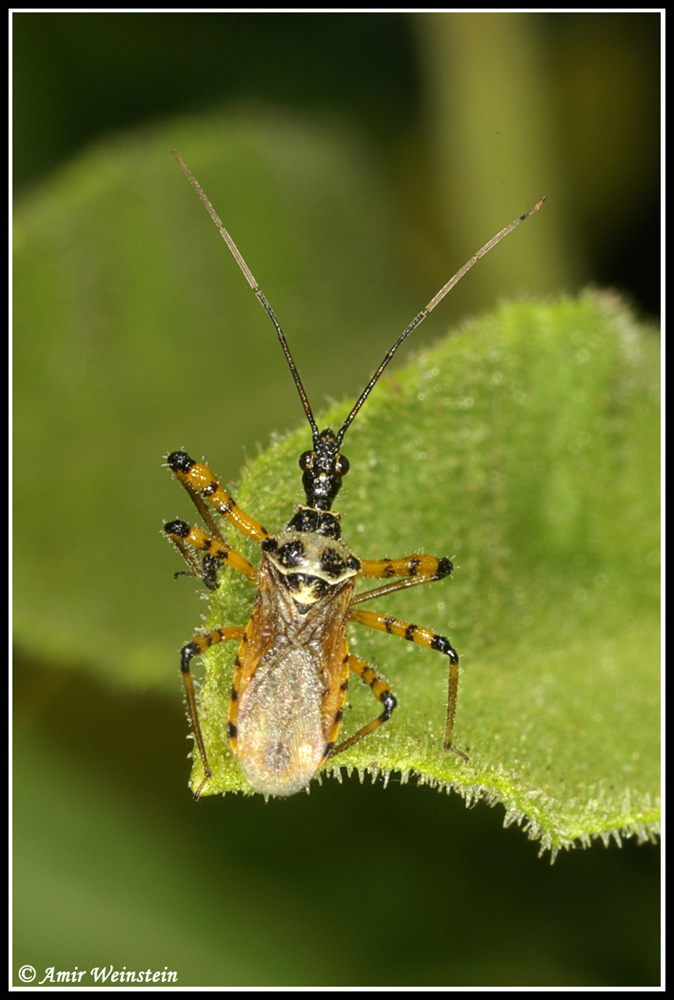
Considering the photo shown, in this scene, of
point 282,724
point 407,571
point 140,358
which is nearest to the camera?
point 282,724

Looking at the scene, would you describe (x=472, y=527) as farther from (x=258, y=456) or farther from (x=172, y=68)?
(x=172, y=68)

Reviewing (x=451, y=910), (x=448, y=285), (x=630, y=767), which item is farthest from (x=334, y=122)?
(x=451, y=910)

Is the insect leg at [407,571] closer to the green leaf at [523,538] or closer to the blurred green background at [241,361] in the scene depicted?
the green leaf at [523,538]

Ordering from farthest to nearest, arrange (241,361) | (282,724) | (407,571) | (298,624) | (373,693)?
(241,361), (407,571), (298,624), (373,693), (282,724)

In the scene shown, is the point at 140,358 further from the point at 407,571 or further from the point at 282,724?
the point at 282,724

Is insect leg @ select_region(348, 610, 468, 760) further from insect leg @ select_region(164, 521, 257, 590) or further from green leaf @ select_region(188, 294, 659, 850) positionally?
insect leg @ select_region(164, 521, 257, 590)

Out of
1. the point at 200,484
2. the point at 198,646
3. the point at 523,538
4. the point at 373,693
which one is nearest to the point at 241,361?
the point at 200,484

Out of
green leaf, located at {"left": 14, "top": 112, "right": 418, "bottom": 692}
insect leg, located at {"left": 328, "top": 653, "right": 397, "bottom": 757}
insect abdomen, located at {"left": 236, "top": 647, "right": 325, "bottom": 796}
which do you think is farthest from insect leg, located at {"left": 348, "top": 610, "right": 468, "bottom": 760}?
green leaf, located at {"left": 14, "top": 112, "right": 418, "bottom": 692}
